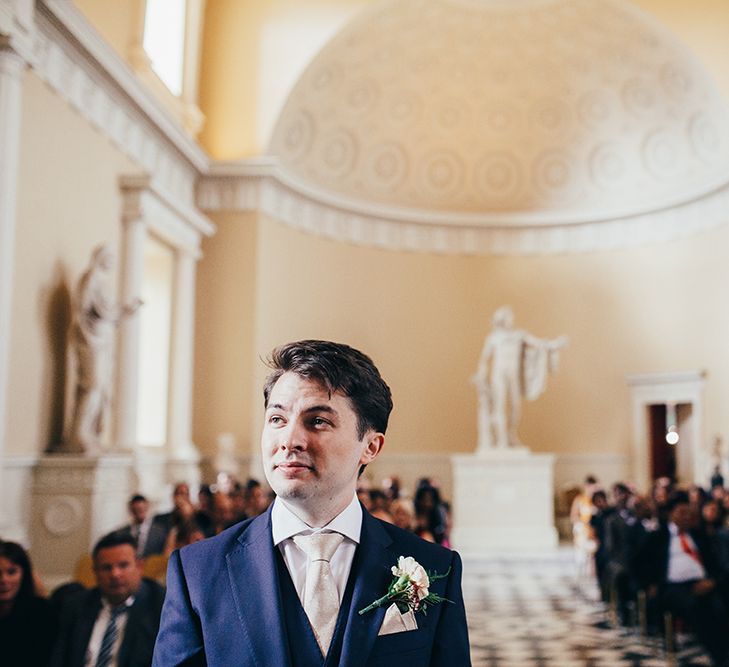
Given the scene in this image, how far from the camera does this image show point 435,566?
6.35 ft

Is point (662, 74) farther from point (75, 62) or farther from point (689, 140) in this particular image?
point (75, 62)

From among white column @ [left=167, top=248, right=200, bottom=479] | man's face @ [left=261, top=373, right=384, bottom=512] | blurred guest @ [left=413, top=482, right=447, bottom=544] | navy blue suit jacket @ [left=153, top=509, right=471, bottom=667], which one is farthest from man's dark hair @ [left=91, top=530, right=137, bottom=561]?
white column @ [left=167, top=248, right=200, bottom=479]

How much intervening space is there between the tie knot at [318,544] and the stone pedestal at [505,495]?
1320cm

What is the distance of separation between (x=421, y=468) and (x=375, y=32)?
29.4 feet

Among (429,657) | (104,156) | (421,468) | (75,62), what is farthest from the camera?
(421,468)

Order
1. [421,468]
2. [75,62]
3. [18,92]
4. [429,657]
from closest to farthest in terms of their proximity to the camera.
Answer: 1. [429,657]
2. [18,92]
3. [75,62]
4. [421,468]

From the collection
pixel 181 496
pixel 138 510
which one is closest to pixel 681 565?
pixel 181 496

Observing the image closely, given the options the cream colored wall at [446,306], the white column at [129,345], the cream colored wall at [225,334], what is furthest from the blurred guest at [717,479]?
the white column at [129,345]

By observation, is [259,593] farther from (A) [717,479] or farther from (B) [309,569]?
(A) [717,479]

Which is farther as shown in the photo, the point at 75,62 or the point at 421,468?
the point at 421,468

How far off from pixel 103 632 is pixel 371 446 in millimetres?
2921

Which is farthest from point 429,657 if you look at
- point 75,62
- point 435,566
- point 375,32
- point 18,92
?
point 375,32

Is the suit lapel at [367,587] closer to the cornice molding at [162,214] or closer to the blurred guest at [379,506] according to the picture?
the blurred guest at [379,506]

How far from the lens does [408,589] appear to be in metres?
1.80
